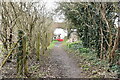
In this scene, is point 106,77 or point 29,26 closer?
point 106,77

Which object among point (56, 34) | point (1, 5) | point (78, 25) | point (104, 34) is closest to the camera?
point (1, 5)

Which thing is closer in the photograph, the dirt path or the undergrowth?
the undergrowth

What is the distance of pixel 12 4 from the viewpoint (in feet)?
22.6

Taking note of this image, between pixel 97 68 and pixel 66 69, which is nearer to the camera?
pixel 97 68

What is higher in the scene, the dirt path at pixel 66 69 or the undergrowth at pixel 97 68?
the undergrowth at pixel 97 68

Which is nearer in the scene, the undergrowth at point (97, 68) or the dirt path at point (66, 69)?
the undergrowth at point (97, 68)

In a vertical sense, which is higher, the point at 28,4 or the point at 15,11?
the point at 28,4

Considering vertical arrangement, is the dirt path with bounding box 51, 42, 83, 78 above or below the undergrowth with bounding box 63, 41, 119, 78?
below

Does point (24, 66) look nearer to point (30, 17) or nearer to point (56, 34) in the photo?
point (30, 17)

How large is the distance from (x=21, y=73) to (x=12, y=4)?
407 cm

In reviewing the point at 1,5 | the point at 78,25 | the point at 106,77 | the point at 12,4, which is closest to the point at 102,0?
the point at 106,77

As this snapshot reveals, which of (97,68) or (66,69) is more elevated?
(97,68)

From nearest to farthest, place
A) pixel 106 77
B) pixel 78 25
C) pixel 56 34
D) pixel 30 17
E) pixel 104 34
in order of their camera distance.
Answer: pixel 106 77, pixel 104 34, pixel 30 17, pixel 78 25, pixel 56 34

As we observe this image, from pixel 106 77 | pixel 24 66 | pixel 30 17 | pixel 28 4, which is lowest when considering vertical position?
pixel 106 77
